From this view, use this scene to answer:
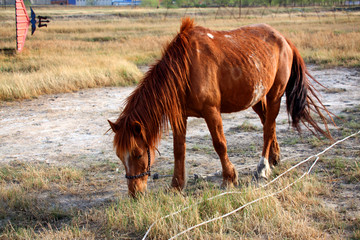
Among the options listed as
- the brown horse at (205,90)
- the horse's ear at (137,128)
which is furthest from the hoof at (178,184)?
the horse's ear at (137,128)

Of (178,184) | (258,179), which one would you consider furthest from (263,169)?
(178,184)

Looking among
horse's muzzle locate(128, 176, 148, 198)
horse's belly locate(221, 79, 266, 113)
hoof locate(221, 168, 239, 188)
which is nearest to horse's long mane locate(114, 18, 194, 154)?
horse's muzzle locate(128, 176, 148, 198)

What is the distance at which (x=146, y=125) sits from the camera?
364 centimetres

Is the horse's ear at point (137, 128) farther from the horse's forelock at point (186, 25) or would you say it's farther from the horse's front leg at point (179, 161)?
the horse's forelock at point (186, 25)

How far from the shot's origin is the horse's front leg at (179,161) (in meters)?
4.14

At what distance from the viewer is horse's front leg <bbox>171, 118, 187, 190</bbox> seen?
4137 millimetres

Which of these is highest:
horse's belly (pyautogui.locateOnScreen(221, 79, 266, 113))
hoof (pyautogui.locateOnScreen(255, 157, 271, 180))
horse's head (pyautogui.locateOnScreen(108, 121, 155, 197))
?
horse's belly (pyautogui.locateOnScreen(221, 79, 266, 113))

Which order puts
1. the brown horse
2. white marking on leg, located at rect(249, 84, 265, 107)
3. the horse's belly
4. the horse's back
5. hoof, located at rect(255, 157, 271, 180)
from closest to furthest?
the brown horse, the horse's back, the horse's belly, white marking on leg, located at rect(249, 84, 265, 107), hoof, located at rect(255, 157, 271, 180)

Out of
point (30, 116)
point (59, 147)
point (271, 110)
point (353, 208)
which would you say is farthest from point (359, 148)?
point (30, 116)

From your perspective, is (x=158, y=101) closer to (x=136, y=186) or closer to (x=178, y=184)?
(x=136, y=186)

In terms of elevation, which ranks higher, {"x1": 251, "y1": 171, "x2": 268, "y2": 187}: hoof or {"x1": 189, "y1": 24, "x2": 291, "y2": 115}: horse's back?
{"x1": 189, "y1": 24, "x2": 291, "y2": 115}: horse's back

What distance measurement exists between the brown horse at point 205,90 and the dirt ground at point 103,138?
29.3 inches

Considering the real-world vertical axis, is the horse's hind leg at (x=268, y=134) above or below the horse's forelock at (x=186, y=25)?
below

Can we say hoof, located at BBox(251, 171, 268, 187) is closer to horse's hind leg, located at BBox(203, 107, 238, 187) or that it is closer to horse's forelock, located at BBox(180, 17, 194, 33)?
A: horse's hind leg, located at BBox(203, 107, 238, 187)
